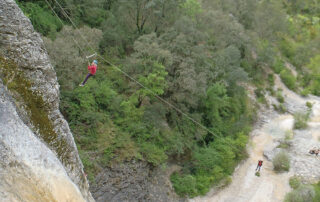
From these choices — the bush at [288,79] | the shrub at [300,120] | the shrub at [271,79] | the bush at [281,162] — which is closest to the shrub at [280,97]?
the shrub at [271,79]

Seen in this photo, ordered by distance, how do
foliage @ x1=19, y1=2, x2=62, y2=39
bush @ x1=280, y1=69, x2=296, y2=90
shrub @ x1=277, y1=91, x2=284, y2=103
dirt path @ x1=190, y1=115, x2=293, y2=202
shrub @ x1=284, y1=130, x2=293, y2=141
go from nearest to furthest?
foliage @ x1=19, y1=2, x2=62, y2=39 < dirt path @ x1=190, y1=115, x2=293, y2=202 < shrub @ x1=284, y1=130, x2=293, y2=141 < shrub @ x1=277, y1=91, x2=284, y2=103 < bush @ x1=280, y1=69, x2=296, y2=90

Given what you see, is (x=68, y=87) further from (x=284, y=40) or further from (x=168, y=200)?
(x=284, y=40)

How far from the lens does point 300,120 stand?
2584 cm

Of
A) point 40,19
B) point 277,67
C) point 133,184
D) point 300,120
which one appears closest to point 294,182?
Answer: point 300,120

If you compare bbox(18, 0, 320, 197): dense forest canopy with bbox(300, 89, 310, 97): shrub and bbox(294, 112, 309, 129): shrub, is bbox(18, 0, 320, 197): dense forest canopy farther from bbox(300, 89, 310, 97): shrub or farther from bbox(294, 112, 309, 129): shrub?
bbox(300, 89, 310, 97): shrub

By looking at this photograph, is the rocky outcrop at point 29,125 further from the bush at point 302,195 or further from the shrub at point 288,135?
the shrub at point 288,135

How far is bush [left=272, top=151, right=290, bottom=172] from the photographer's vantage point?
19719 mm

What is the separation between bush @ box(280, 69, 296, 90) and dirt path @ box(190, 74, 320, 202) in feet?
23.0

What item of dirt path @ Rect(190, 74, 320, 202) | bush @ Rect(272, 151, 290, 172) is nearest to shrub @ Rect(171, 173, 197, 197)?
dirt path @ Rect(190, 74, 320, 202)

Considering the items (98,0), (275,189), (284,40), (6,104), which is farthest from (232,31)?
(6,104)

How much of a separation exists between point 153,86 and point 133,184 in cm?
583

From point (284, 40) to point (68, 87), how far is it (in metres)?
36.9

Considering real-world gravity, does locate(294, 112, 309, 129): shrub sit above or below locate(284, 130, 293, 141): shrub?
above

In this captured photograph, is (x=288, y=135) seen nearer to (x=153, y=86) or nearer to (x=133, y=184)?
(x=153, y=86)
